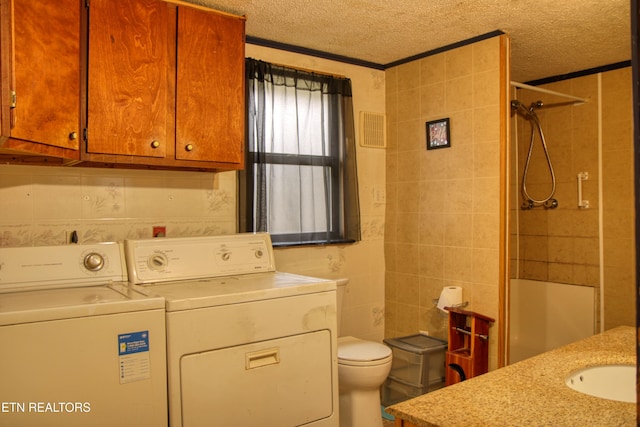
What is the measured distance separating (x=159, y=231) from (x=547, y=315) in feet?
9.39

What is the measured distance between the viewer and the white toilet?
2.68 metres

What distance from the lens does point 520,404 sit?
121 centimetres

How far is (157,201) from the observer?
273 cm

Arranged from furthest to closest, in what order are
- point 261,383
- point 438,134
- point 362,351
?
point 438,134 → point 362,351 → point 261,383

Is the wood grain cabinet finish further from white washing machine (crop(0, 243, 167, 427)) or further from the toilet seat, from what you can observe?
the toilet seat

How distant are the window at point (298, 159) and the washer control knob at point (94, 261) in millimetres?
842

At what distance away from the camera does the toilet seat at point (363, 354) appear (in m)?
2.69

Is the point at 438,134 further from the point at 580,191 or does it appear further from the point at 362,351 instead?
the point at 362,351

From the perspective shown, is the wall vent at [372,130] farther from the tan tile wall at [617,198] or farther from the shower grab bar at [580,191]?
the tan tile wall at [617,198]

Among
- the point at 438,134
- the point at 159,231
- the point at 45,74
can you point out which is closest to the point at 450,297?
the point at 438,134

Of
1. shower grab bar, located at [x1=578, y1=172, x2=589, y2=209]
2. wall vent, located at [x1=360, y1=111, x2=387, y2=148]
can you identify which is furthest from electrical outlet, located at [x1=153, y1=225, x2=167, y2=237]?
shower grab bar, located at [x1=578, y1=172, x2=589, y2=209]

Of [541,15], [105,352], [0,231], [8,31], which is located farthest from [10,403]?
[541,15]

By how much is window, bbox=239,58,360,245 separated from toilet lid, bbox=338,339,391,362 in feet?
2.26

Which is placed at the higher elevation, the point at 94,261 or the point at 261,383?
the point at 94,261
